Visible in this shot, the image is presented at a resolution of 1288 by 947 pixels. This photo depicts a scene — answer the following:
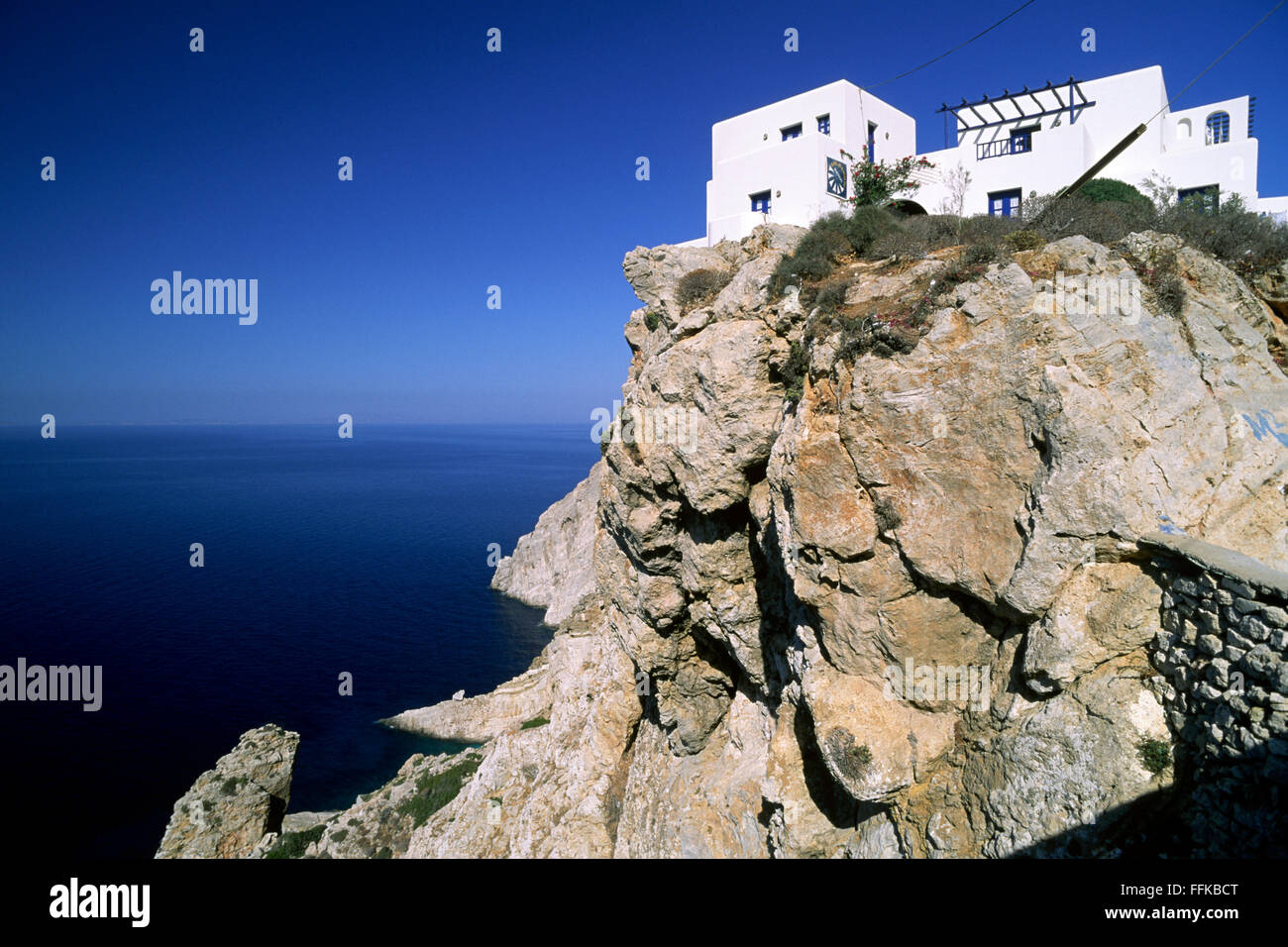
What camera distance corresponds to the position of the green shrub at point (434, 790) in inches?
971

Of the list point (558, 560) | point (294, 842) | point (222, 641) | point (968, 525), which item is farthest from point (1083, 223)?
point (222, 641)

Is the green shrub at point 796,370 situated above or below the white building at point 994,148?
below

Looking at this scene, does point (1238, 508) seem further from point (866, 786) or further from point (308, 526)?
point (308, 526)

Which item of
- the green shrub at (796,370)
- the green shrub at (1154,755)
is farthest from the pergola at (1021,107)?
the green shrub at (1154,755)

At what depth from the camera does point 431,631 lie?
56.0 metres

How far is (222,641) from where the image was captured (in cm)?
5441

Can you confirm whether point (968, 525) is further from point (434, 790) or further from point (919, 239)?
point (434, 790)

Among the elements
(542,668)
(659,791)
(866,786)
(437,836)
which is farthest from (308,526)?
(866,786)

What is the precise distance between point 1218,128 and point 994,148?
23.5ft

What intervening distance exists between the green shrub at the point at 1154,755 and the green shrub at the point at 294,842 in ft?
86.5

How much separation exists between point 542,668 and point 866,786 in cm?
2972

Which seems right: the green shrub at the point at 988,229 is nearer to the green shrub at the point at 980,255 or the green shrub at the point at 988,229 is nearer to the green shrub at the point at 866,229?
the green shrub at the point at 980,255

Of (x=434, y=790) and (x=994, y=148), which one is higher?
(x=994, y=148)

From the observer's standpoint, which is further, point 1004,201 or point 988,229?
point 1004,201
